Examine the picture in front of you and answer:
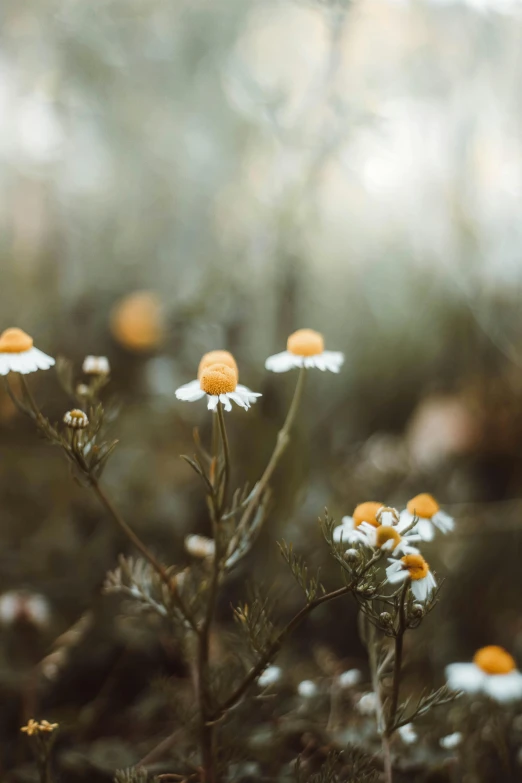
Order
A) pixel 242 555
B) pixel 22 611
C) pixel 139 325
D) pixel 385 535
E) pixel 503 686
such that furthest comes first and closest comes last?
1. pixel 139 325
2. pixel 22 611
3. pixel 503 686
4. pixel 242 555
5. pixel 385 535

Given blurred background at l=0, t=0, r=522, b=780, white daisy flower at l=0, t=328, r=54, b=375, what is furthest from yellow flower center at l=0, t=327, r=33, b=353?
blurred background at l=0, t=0, r=522, b=780

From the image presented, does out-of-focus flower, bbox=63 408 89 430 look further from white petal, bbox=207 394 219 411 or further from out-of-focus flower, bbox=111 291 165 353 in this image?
out-of-focus flower, bbox=111 291 165 353

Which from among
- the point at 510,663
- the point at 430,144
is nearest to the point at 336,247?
the point at 430,144

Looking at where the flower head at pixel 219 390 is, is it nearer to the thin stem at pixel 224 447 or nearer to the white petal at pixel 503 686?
the thin stem at pixel 224 447

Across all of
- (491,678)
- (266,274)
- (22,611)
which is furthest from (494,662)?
(266,274)

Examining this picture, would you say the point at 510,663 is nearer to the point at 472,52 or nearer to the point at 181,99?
the point at 472,52

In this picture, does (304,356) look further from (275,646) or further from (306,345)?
(275,646)

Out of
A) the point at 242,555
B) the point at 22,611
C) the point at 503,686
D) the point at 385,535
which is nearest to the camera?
the point at 385,535
